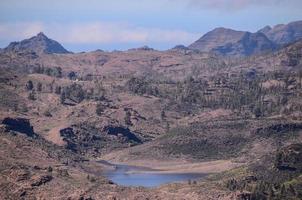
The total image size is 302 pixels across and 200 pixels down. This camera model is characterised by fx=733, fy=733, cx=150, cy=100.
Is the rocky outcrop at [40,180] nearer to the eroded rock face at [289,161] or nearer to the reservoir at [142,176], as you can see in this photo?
the reservoir at [142,176]

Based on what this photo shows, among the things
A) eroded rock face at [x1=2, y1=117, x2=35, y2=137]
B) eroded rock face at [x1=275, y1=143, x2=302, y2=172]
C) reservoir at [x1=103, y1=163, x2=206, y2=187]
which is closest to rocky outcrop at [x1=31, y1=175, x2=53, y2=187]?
reservoir at [x1=103, y1=163, x2=206, y2=187]

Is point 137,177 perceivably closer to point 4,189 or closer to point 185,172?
point 185,172

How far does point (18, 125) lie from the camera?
18375cm

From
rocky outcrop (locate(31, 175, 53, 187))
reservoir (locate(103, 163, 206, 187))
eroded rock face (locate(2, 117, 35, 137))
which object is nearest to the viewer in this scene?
rocky outcrop (locate(31, 175, 53, 187))

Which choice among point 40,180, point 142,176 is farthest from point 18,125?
point 40,180

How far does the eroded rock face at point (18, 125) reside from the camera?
578 feet

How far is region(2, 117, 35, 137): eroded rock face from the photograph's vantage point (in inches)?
6938

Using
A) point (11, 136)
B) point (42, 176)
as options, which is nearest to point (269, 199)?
point (42, 176)

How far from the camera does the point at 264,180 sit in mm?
137125

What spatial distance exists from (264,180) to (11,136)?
2081 inches

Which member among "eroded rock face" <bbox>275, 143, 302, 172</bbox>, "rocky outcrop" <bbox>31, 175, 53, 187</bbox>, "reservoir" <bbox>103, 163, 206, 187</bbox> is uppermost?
"rocky outcrop" <bbox>31, 175, 53, 187</bbox>

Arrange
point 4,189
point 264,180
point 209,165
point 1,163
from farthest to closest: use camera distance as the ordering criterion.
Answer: point 209,165 < point 264,180 < point 1,163 < point 4,189

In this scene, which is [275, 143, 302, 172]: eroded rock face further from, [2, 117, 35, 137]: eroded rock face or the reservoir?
[2, 117, 35, 137]: eroded rock face

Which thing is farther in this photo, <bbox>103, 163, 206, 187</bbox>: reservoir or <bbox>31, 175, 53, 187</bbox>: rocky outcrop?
<bbox>103, 163, 206, 187</bbox>: reservoir
